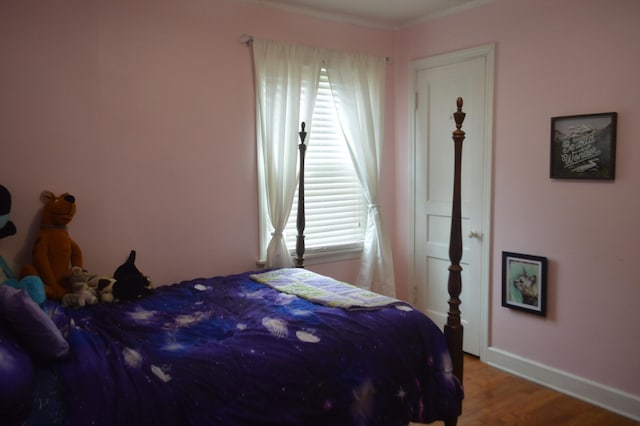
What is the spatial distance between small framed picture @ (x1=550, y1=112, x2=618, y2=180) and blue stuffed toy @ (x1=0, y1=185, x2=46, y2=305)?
3031 mm

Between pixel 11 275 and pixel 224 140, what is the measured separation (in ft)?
4.88

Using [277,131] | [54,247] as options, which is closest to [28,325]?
[54,247]

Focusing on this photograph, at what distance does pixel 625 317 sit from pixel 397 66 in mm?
2569

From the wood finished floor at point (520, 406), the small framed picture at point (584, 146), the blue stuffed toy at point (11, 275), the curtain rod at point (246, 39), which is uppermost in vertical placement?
the curtain rod at point (246, 39)

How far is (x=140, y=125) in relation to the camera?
2963 millimetres

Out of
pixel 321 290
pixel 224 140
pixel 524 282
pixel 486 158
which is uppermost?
pixel 224 140

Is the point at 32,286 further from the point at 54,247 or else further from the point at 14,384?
the point at 14,384

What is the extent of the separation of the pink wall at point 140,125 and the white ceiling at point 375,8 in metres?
0.12

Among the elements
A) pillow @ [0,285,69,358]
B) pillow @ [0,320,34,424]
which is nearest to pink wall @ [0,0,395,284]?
pillow @ [0,285,69,358]

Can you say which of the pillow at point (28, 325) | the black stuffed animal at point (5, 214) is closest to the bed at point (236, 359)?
the pillow at point (28, 325)

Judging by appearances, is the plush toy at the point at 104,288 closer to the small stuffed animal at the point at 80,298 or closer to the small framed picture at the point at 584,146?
the small stuffed animal at the point at 80,298

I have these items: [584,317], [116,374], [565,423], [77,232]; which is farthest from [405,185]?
[116,374]

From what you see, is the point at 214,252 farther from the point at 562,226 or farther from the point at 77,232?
the point at 562,226

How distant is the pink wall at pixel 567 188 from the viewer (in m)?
2.79
